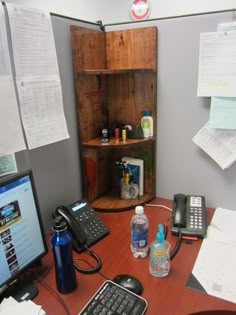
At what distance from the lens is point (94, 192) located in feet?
4.51

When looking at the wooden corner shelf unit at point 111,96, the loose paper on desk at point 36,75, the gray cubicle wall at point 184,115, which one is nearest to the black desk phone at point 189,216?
the gray cubicle wall at point 184,115

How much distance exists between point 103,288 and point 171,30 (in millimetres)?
1042

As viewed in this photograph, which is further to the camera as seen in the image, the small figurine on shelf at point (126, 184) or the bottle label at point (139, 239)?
the small figurine on shelf at point (126, 184)

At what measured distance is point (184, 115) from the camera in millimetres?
1252

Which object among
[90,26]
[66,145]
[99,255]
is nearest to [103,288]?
[99,255]

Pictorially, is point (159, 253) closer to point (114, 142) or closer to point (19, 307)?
point (19, 307)

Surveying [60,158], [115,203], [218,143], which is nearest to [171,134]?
[218,143]

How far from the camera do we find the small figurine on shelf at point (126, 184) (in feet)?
4.44

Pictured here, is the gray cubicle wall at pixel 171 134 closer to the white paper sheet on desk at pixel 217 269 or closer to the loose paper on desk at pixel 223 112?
the loose paper on desk at pixel 223 112

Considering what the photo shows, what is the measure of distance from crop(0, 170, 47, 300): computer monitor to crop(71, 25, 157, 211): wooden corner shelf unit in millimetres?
422

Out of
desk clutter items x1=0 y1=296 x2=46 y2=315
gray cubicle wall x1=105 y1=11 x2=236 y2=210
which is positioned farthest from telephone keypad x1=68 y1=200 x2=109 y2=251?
gray cubicle wall x1=105 y1=11 x2=236 y2=210

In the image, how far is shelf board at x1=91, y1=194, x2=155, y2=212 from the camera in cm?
130

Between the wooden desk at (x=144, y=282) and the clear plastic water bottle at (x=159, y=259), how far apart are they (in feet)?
0.06

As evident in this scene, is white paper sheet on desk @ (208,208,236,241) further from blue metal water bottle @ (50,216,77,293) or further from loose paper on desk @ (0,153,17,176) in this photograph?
loose paper on desk @ (0,153,17,176)
